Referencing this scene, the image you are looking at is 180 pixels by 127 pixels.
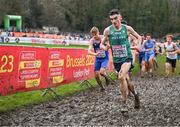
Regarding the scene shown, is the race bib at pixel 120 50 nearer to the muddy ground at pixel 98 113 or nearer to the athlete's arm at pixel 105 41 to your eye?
the athlete's arm at pixel 105 41

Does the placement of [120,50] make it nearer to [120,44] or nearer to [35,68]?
[120,44]

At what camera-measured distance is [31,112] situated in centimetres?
1181

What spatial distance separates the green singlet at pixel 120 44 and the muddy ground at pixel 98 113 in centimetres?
138

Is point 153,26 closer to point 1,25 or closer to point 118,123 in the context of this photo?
point 1,25

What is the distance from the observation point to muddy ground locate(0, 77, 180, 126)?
10.2 m

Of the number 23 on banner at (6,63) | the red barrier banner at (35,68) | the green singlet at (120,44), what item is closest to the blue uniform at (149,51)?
the red barrier banner at (35,68)

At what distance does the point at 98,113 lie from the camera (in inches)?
450

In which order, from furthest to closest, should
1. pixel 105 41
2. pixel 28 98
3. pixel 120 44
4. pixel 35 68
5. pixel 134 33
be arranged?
pixel 35 68, pixel 28 98, pixel 105 41, pixel 134 33, pixel 120 44

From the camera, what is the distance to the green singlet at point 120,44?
457 inches

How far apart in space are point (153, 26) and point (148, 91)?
115 m

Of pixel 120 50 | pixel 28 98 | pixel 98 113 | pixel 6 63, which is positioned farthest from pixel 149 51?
pixel 98 113

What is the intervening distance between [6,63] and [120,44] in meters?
3.41

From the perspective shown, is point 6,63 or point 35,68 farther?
point 35,68

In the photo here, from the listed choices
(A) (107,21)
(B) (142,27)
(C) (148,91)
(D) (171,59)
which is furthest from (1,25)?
(C) (148,91)
